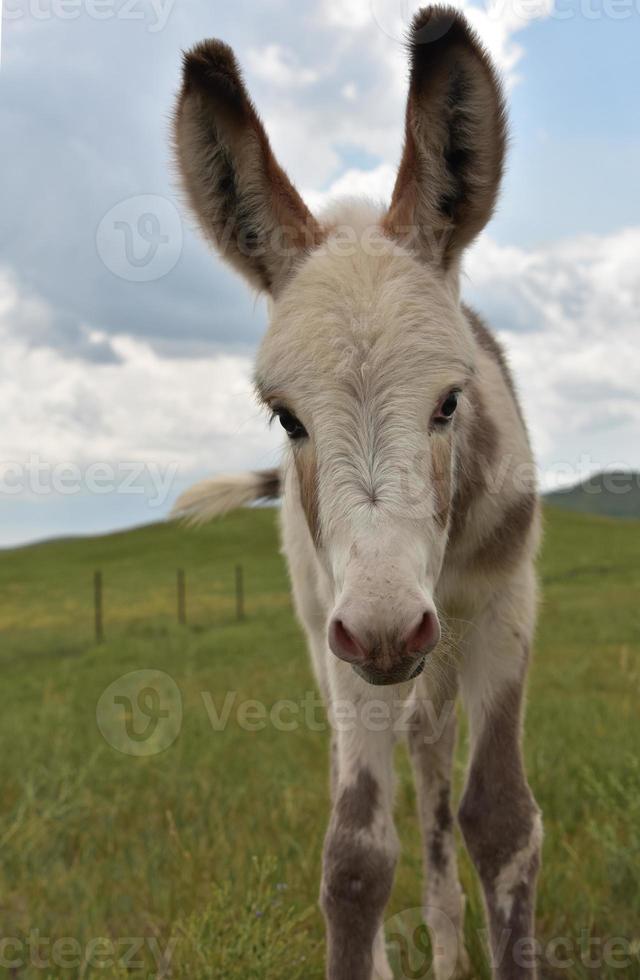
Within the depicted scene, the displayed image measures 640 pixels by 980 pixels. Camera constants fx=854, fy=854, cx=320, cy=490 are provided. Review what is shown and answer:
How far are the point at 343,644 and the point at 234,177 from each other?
5.65ft

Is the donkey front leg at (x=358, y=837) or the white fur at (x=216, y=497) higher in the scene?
the white fur at (x=216, y=497)

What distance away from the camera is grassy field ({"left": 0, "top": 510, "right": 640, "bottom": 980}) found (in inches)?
134

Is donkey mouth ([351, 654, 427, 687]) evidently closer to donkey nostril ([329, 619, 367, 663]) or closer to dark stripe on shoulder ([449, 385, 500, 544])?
donkey nostril ([329, 619, 367, 663])

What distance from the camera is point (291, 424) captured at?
2557 millimetres

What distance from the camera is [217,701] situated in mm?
10273

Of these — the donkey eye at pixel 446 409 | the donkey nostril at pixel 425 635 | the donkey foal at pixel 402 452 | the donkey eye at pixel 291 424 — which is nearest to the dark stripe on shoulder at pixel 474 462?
the donkey foal at pixel 402 452

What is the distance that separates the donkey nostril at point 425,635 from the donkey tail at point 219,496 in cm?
333

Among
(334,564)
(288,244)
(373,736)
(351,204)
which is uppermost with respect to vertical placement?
(351,204)

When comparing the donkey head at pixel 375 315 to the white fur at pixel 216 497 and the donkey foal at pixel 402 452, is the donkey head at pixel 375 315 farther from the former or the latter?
the white fur at pixel 216 497

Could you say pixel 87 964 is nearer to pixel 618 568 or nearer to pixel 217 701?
pixel 217 701

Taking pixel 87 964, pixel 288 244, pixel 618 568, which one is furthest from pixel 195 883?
pixel 618 568

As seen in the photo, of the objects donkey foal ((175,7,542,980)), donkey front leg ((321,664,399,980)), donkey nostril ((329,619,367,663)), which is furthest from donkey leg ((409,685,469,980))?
donkey nostril ((329,619,367,663))

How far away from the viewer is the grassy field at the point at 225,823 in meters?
3.40

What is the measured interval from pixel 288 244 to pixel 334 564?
3.84 ft
